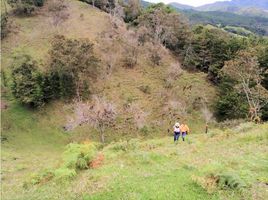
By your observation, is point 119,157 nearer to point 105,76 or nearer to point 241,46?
point 105,76

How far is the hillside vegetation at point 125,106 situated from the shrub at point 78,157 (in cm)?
7

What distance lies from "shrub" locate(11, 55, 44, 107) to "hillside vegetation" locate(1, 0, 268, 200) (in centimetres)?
15

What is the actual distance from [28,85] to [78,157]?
1505 inches

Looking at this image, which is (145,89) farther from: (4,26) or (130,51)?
(4,26)

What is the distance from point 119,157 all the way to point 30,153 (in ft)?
86.8

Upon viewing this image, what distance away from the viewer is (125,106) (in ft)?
192

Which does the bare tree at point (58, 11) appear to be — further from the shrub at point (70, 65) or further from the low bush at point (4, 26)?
the shrub at point (70, 65)

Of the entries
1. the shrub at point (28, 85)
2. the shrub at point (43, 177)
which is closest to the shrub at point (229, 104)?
the shrub at point (28, 85)

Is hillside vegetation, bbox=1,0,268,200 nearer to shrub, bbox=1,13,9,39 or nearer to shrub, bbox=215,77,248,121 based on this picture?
shrub, bbox=215,77,248,121

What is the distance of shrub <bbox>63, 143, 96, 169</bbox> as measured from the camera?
65.1 ft

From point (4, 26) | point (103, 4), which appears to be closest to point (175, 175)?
point (4, 26)

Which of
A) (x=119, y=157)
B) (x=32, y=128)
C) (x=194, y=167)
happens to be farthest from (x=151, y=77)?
(x=194, y=167)

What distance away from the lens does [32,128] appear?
53.4 metres

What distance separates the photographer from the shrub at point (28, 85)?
183ft
